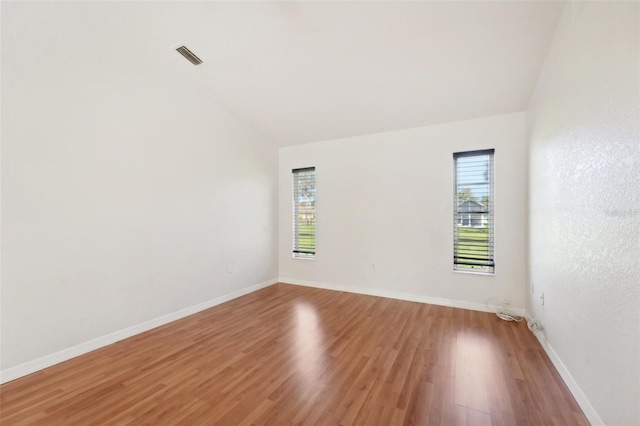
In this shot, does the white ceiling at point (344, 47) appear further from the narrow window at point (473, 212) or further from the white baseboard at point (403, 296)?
the white baseboard at point (403, 296)

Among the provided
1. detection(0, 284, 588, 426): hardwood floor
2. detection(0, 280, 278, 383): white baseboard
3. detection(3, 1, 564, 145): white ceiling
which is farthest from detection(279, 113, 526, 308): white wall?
detection(0, 280, 278, 383): white baseboard

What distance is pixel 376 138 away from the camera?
427 centimetres

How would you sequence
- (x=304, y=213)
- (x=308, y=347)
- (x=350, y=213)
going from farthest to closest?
(x=304, y=213)
(x=350, y=213)
(x=308, y=347)

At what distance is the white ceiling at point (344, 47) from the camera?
2.22m

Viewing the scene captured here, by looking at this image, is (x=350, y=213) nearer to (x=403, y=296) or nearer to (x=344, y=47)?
(x=403, y=296)

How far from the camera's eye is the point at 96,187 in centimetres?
265

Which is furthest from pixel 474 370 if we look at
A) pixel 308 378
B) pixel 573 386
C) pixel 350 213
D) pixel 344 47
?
pixel 344 47

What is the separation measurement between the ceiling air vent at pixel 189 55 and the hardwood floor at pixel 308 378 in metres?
3.10

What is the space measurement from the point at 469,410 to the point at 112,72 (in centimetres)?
432

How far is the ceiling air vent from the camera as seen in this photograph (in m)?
2.83

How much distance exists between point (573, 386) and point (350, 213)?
3183 mm

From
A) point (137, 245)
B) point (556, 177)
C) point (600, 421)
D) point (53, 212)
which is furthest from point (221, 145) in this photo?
point (600, 421)

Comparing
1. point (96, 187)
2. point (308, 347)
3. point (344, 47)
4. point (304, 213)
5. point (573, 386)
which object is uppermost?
point (344, 47)

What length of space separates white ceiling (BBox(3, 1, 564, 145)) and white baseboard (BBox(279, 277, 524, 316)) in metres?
2.55
